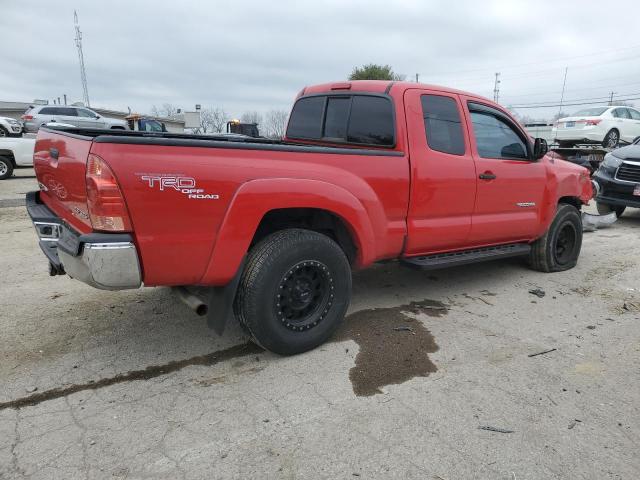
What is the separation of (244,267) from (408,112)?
196 centimetres

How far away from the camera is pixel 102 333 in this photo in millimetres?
3598

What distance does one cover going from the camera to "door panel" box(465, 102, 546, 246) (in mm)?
4375

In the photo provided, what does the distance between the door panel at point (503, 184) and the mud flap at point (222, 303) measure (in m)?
2.49

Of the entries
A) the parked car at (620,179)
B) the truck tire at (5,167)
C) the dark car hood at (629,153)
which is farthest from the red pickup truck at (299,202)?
the truck tire at (5,167)

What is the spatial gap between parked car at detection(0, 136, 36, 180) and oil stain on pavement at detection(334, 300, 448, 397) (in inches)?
487

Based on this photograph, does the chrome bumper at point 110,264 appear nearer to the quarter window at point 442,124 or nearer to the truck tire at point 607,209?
the quarter window at point 442,124

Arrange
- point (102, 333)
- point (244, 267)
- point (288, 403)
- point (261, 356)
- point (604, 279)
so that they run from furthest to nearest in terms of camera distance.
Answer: point (604, 279)
point (102, 333)
point (261, 356)
point (244, 267)
point (288, 403)

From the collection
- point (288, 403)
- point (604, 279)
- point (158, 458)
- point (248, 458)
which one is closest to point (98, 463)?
point (158, 458)

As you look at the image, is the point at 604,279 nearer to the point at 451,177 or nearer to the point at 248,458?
the point at 451,177

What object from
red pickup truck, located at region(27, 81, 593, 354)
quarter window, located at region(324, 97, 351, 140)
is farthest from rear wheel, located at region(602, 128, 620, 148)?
quarter window, located at region(324, 97, 351, 140)

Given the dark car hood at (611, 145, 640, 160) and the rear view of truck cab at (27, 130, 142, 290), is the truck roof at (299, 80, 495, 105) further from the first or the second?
the dark car hood at (611, 145, 640, 160)

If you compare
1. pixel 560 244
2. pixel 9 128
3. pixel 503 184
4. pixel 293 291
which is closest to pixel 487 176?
pixel 503 184

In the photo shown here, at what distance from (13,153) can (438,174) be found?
42.6 ft

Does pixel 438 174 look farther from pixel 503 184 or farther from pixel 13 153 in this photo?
pixel 13 153
